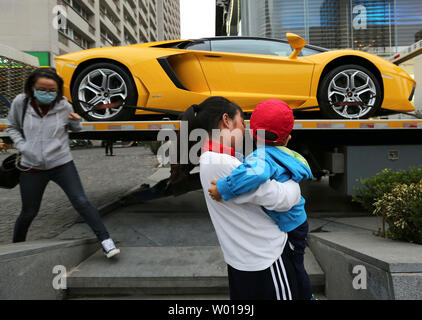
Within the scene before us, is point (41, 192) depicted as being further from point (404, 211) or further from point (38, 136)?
point (404, 211)

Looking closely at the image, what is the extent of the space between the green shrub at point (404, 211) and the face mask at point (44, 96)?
277cm

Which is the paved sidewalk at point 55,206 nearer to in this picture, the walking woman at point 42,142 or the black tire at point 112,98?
the walking woman at point 42,142

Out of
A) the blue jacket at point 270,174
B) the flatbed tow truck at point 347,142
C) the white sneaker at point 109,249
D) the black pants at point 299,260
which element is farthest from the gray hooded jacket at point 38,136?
the black pants at point 299,260

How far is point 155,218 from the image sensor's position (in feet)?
12.5

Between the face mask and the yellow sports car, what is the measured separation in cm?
130

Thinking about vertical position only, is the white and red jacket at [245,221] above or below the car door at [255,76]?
below

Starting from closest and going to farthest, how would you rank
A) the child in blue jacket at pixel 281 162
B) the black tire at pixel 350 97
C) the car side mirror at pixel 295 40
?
1. the child in blue jacket at pixel 281 162
2. the car side mirror at pixel 295 40
3. the black tire at pixel 350 97

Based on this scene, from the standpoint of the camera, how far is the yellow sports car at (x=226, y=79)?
11.7 feet

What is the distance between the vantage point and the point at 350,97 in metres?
3.80

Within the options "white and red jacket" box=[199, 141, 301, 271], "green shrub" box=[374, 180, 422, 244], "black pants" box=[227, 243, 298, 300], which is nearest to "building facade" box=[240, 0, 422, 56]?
"green shrub" box=[374, 180, 422, 244]

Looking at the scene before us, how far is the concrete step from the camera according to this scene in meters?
2.21

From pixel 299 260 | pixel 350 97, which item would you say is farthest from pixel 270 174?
pixel 350 97

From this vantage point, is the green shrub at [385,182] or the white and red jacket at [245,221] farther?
the green shrub at [385,182]

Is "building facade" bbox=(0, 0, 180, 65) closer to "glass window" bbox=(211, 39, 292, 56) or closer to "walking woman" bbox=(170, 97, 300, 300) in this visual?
"glass window" bbox=(211, 39, 292, 56)
